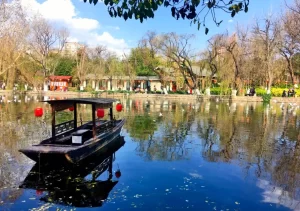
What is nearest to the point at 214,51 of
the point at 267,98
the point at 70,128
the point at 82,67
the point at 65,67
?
the point at 267,98

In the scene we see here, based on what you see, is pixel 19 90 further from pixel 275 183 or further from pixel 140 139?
pixel 275 183

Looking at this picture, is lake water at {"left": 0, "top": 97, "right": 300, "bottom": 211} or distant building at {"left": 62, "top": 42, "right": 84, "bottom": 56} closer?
lake water at {"left": 0, "top": 97, "right": 300, "bottom": 211}

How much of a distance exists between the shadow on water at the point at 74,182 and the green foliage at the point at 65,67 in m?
56.9

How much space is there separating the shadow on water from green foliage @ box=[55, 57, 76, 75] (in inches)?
2242

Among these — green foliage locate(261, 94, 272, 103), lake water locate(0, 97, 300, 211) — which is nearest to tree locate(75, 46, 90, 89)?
green foliage locate(261, 94, 272, 103)

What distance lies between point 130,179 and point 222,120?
45.8ft

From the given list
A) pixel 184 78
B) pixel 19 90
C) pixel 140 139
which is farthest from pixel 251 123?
pixel 19 90

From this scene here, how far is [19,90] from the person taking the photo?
2167 inches

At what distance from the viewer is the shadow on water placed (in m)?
7.01

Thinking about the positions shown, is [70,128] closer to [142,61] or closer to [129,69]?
[129,69]

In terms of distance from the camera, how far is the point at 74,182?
8.11m

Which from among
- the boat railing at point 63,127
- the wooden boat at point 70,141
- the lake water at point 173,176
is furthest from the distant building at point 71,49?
the wooden boat at point 70,141

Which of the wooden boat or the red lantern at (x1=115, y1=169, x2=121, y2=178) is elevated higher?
the wooden boat

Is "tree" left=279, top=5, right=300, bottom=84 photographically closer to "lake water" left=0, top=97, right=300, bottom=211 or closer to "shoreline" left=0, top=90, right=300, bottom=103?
"shoreline" left=0, top=90, right=300, bottom=103
